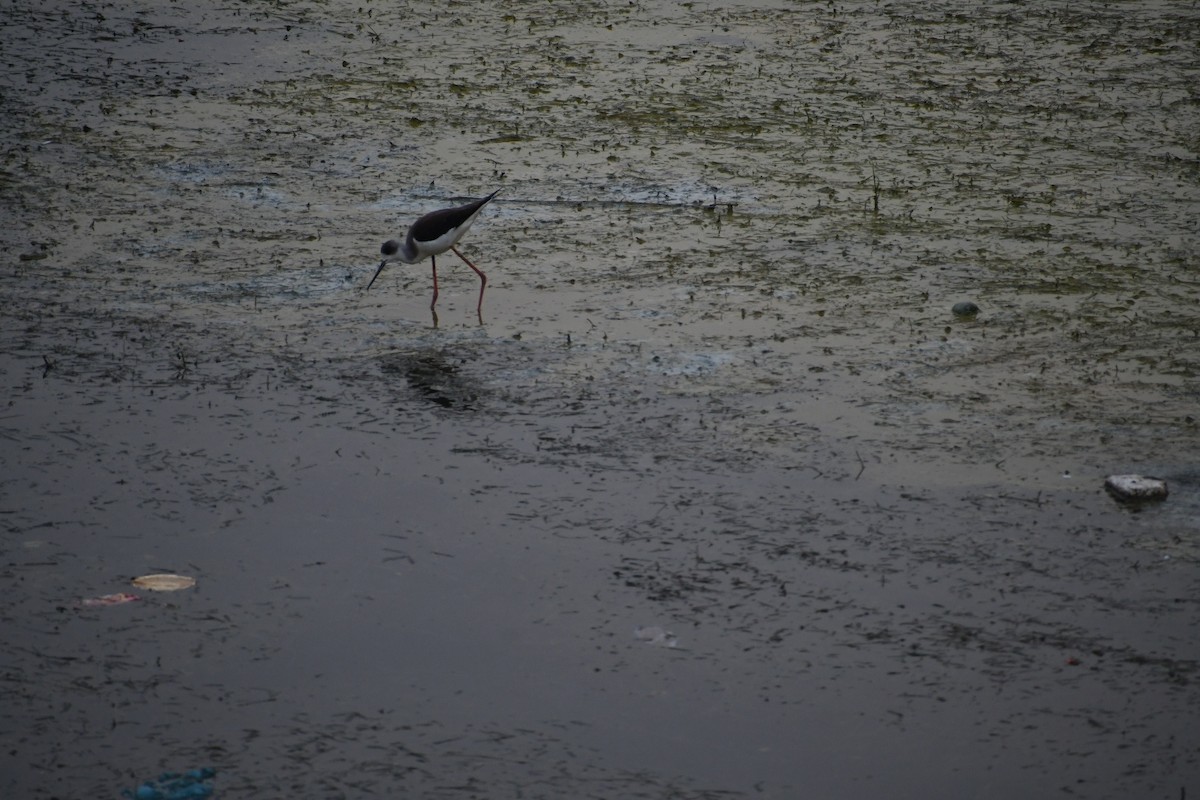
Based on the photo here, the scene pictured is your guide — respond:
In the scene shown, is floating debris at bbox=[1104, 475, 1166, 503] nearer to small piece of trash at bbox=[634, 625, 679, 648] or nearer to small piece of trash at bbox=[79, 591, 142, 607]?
small piece of trash at bbox=[634, 625, 679, 648]

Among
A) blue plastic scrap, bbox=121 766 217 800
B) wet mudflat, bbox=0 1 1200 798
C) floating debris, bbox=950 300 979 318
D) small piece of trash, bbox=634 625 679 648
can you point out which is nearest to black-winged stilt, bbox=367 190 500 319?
wet mudflat, bbox=0 1 1200 798

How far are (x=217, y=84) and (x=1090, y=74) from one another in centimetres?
690

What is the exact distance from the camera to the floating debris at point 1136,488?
547cm

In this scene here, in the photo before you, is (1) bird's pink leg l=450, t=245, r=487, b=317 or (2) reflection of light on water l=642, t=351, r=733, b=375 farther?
(1) bird's pink leg l=450, t=245, r=487, b=317

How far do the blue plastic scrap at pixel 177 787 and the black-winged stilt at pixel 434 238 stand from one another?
373 cm

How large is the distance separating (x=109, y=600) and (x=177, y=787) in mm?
1147

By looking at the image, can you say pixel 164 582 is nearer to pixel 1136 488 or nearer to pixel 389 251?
pixel 389 251

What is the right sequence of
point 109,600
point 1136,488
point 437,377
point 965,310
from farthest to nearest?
1. point 965,310
2. point 437,377
3. point 1136,488
4. point 109,600

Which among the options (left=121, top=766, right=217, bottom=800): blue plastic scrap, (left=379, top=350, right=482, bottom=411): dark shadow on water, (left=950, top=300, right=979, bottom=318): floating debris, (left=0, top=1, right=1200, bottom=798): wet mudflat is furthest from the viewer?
(left=950, top=300, right=979, bottom=318): floating debris

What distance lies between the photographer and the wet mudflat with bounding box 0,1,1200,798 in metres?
4.31

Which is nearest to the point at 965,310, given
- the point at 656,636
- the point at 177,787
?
the point at 656,636

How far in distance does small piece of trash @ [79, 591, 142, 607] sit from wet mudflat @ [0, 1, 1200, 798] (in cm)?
8

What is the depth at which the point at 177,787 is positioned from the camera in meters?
3.98

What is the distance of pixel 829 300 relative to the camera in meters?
7.45
